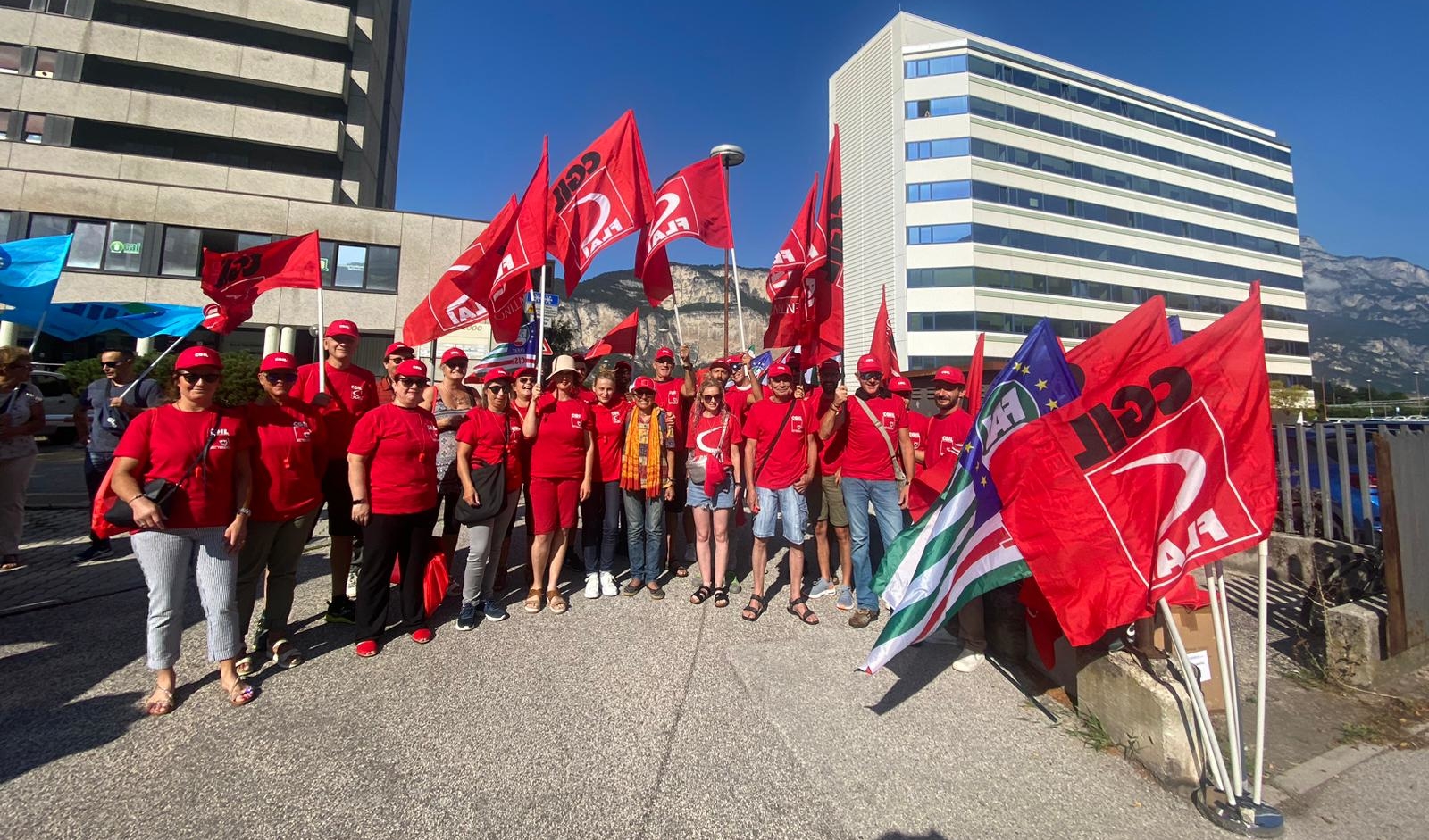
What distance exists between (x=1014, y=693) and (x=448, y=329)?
22.0 feet

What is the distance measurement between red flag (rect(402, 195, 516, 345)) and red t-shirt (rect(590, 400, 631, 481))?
243 centimetres

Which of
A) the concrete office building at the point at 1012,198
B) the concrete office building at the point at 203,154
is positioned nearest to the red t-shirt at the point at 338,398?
the concrete office building at the point at 203,154

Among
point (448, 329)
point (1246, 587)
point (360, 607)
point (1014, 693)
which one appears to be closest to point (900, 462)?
point (1014, 693)

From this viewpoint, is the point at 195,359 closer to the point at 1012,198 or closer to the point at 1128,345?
the point at 1128,345

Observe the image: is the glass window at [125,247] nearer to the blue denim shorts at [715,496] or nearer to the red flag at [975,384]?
the blue denim shorts at [715,496]

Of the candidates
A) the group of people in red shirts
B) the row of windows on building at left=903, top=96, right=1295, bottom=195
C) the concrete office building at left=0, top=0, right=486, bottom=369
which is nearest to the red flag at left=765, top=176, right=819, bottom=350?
the group of people in red shirts

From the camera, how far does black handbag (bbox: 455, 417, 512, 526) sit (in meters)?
4.61

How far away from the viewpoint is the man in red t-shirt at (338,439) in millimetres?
4555

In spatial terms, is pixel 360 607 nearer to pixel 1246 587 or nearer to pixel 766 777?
pixel 766 777

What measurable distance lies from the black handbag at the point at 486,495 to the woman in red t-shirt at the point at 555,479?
0.98 feet

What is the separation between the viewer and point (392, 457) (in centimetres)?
411

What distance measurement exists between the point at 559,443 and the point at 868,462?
2.62 metres

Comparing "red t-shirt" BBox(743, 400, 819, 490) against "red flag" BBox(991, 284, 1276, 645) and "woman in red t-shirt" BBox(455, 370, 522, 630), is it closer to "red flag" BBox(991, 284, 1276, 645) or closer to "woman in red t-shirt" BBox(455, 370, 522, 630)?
"woman in red t-shirt" BBox(455, 370, 522, 630)

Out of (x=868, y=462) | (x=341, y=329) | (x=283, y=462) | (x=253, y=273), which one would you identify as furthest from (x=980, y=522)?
(x=253, y=273)
